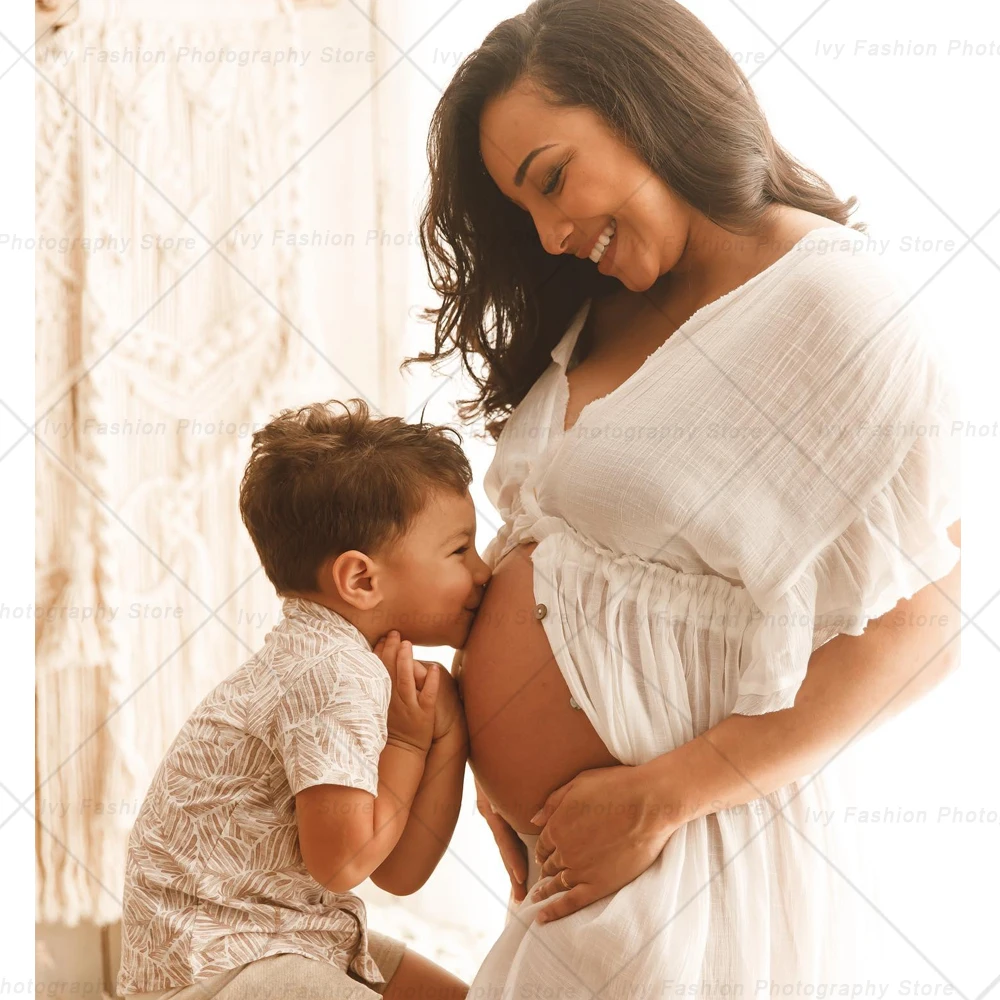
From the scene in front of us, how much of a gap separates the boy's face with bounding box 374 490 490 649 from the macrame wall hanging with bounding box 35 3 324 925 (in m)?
0.86

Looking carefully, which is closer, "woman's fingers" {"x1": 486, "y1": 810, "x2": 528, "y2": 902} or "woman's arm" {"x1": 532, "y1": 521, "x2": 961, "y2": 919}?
"woman's arm" {"x1": 532, "y1": 521, "x2": 961, "y2": 919}

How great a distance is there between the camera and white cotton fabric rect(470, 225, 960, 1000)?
833 mm

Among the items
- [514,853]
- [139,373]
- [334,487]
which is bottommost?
[514,853]

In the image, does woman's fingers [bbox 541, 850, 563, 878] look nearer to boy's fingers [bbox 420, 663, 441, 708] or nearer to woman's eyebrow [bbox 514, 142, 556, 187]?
boy's fingers [bbox 420, 663, 441, 708]

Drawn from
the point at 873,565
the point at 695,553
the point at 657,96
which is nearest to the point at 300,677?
the point at 695,553

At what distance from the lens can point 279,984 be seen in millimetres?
930

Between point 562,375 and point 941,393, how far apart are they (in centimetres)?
45

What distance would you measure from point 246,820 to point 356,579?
0.78 ft

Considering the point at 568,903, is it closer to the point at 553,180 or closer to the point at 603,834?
the point at 603,834

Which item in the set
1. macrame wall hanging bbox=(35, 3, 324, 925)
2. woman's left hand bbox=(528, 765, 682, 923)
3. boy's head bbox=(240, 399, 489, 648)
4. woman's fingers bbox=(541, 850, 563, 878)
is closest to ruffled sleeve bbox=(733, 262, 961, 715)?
woman's left hand bbox=(528, 765, 682, 923)

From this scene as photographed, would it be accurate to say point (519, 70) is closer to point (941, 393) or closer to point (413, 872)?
point (941, 393)

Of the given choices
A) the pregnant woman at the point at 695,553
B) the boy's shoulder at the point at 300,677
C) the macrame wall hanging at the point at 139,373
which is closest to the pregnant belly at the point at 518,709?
the pregnant woman at the point at 695,553

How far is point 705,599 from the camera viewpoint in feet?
3.00

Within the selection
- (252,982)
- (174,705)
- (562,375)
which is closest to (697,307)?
(562,375)
